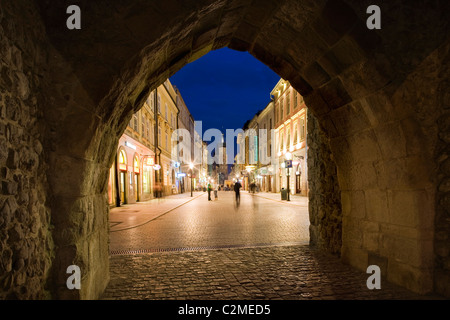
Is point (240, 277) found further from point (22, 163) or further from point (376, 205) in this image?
point (22, 163)

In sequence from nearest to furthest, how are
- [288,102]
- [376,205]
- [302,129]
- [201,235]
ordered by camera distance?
[376,205], [201,235], [302,129], [288,102]

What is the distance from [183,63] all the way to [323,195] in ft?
12.1

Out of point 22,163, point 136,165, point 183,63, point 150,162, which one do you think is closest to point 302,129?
point 150,162

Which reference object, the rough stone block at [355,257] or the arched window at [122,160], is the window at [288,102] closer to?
the arched window at [122,160]

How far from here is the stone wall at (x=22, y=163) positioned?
2148 millimetres

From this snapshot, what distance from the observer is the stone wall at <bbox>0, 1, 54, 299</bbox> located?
215cm

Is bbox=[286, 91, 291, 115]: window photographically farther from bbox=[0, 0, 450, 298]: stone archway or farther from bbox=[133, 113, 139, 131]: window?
bbox=[0, 0, 450, 298]: stone archway

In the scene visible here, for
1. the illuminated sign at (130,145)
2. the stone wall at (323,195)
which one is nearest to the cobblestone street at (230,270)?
the stone wall at (323,195)

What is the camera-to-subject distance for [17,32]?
2.34m

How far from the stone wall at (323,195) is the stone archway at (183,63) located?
0.08 m

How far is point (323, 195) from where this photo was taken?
18.7 ft

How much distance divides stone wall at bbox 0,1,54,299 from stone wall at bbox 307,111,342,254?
4.32 metres
